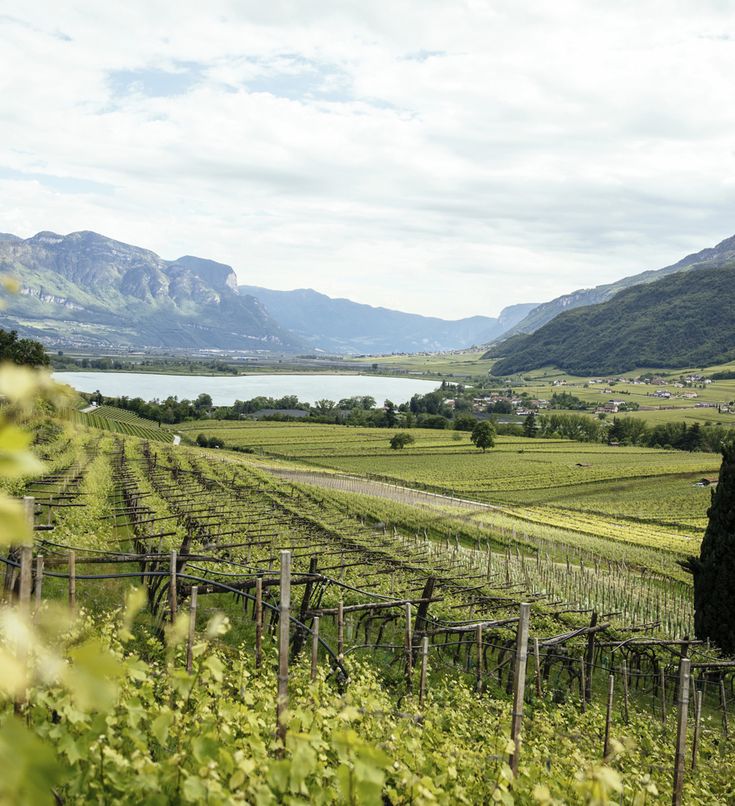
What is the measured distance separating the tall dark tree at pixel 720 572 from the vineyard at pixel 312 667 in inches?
50.2

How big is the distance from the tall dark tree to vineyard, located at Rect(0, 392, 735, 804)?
127 centimetres

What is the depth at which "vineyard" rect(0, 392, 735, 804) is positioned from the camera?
317 centimetres

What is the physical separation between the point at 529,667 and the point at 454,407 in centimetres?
13546

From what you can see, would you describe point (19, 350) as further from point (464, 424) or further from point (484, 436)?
point (464, 424)

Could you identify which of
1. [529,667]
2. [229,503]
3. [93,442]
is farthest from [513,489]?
[529,667]

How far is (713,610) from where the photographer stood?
858 inches

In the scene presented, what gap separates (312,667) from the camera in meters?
7.64

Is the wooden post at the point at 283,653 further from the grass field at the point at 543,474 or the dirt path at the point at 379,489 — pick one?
the dirt path at the point at 379,489

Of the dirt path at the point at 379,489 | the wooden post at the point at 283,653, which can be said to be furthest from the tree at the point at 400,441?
the wooden post at the point at 283,653

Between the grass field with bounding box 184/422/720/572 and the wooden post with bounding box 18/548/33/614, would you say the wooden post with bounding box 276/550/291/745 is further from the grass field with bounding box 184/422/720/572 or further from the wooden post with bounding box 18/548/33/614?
the grass field with bounding box 184/422/720/572

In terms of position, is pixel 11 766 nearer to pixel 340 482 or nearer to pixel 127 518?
pixel 127 518

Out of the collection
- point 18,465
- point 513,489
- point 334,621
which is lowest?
point 513,489

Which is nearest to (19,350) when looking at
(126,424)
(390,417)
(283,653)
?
(126,424)

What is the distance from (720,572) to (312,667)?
739 inches
